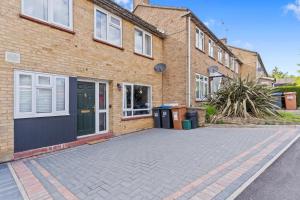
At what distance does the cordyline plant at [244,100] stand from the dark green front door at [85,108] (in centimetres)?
730

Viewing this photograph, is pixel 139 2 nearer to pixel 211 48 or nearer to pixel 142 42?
pixel 142 42

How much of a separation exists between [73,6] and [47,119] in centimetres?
394

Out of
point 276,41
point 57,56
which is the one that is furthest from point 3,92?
point 276,41

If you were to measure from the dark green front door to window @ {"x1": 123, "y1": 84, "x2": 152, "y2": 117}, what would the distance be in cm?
178

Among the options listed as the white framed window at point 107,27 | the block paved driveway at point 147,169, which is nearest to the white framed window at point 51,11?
the white framed window at point 107,27

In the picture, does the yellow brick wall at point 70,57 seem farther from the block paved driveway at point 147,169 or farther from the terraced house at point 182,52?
the block paved driveway at point 147,169

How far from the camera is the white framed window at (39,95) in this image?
218 inches

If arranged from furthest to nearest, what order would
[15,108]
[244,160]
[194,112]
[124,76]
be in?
[194,112], [124,76], [15,108], [244,160]

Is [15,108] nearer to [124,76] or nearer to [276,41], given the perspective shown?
[124,76]

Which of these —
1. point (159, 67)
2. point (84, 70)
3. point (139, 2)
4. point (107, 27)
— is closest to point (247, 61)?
point (139, 2)

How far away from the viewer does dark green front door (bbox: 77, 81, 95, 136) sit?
24.3 ft

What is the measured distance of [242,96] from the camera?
472 inches

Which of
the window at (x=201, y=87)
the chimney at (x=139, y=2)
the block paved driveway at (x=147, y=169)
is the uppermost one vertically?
the chimney at (x=139, y=2)

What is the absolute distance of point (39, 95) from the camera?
602 centimetres
